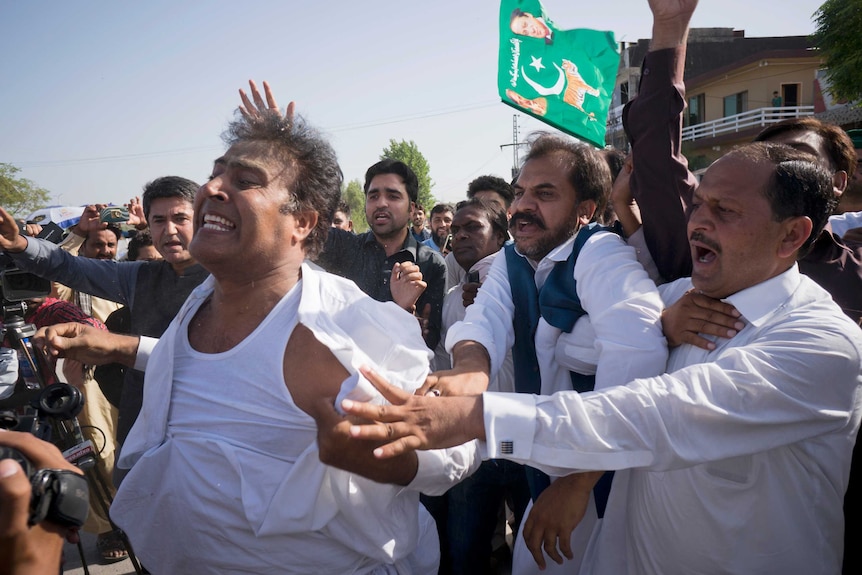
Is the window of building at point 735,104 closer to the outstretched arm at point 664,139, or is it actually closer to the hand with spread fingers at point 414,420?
the outstretched arm at point 664,139

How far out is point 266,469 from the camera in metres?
1.65

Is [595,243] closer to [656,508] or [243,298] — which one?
[656,508]

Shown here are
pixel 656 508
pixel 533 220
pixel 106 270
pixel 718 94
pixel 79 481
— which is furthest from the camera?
pixel 718 94

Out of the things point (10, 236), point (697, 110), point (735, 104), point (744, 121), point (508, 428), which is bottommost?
point (508, 428)

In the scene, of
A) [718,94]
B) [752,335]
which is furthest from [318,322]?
[718,94]

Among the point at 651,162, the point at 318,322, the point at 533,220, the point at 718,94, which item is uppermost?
the point at 718,94

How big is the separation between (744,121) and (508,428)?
2678 cm

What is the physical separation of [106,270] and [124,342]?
4.02 ft

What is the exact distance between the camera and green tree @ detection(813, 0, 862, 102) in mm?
15523

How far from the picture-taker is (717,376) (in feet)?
4.89

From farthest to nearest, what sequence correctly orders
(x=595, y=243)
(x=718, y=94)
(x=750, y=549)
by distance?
(x=718, y=94)
(x=595, y=243)
(x=750, y=549)

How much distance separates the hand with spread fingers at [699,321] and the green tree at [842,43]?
18.2m

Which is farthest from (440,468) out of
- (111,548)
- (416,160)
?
(416,160)

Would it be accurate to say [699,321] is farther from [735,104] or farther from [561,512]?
[735,104]
